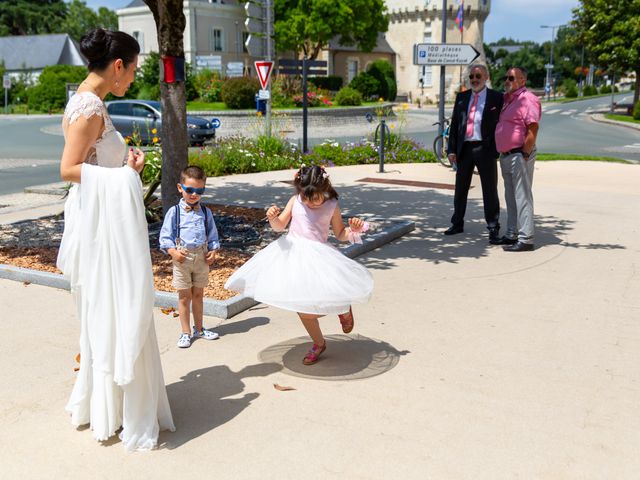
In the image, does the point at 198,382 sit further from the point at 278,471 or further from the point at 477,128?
the point at 477,128

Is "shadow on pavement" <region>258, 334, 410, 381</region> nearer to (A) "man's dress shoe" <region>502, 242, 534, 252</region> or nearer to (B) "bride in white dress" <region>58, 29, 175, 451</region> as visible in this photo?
(B) "bride in white dress" <region>58, 29, 175, 451</region>

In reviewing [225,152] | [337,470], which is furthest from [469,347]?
[225,152]

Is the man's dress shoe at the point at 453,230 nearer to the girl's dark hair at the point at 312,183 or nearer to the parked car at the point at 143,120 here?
the girl's dark hair at the point at 312,183

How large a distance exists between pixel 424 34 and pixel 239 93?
40.8 metres

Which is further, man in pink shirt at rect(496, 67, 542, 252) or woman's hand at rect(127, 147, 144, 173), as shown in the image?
man in pink shirt at rect(496, 67, 542, 252)

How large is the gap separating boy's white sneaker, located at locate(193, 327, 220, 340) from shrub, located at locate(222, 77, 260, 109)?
28105 mm

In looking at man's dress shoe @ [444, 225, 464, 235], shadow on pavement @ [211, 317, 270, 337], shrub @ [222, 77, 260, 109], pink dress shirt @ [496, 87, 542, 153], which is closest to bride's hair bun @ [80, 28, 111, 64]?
shadow on pavement @ [211, 317, 270, 337]

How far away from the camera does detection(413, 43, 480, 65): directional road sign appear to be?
15.0 meters

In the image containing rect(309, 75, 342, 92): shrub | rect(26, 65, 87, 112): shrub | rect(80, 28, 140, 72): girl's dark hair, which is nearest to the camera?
rect(80, 28, 140, 72): girl's dark hair

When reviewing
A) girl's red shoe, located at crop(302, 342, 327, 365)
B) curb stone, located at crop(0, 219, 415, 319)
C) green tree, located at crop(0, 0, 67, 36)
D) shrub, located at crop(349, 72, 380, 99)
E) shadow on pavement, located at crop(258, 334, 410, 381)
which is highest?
green tree, located at crop(0, 0, 67, 36)

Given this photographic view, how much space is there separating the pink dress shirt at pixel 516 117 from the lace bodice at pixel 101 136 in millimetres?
5520

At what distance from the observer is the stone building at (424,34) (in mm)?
65688

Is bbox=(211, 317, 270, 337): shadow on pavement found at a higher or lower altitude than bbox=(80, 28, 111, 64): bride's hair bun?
lower

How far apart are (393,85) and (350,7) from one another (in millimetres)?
9530
